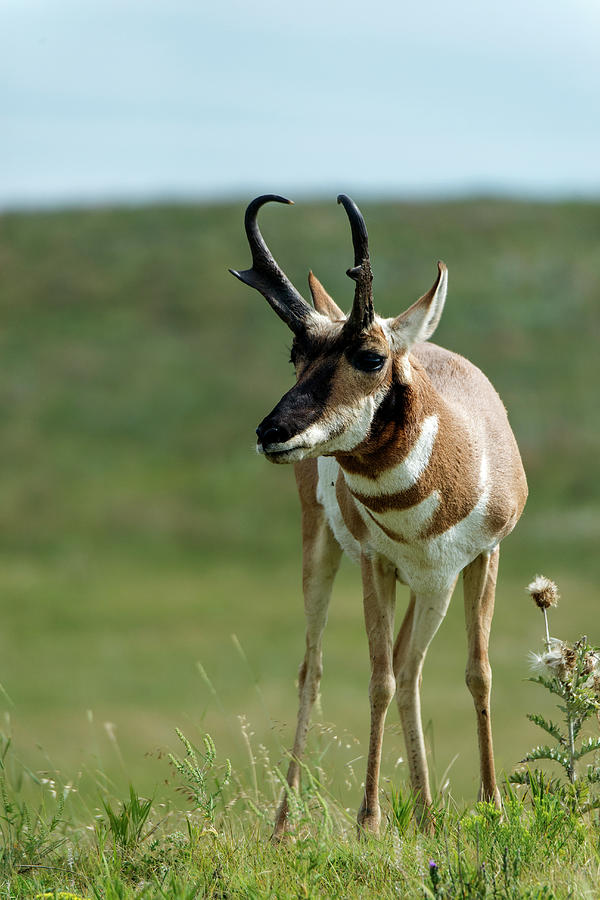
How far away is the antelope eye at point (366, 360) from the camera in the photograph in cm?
509

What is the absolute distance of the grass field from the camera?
29922mm

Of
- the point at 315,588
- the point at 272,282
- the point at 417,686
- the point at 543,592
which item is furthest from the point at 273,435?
the point at 315,588

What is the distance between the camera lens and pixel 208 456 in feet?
152

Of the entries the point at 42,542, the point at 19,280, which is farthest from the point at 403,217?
the point at 42,542

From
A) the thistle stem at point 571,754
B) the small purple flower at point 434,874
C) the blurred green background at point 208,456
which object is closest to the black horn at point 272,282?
the thistle stem at point 571,754

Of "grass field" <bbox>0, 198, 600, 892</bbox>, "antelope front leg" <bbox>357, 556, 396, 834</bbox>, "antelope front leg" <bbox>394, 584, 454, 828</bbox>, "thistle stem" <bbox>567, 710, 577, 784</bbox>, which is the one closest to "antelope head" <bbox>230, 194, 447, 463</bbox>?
"antelope front leg" <bbox>357, 556, 396, 834</bbox>

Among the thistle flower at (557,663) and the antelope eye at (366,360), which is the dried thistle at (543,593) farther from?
the antelope eye at (366,360)

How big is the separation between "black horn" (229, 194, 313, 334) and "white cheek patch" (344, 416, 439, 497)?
77cm

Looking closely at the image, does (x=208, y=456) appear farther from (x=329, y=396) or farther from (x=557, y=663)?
(x=329, y=396)

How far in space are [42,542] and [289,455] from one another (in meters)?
39.1

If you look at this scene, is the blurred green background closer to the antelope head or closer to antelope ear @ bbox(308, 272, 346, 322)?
antelope ear @ bbox(308, 272, 346, 322)

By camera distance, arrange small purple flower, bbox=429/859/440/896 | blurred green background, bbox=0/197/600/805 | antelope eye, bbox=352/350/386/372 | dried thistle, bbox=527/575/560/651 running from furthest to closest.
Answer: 1. blurred green background, bbox=0/197/600/805
2. dried thistle, bbox=527/575/560/651
3. antelope eye, bbox=352/350/386/372
4. small purple flower, bbox=429/859/440/896

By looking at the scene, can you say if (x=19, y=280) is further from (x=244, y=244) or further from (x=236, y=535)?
(x=236, y=535)

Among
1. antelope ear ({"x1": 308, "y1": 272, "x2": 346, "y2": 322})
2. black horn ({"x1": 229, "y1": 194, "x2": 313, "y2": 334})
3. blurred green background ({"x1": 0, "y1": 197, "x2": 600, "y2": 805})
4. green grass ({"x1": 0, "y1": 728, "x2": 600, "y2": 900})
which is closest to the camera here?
green grass ({"x1": 0, "y1": 728, "x2": 600, "y2": 900})
